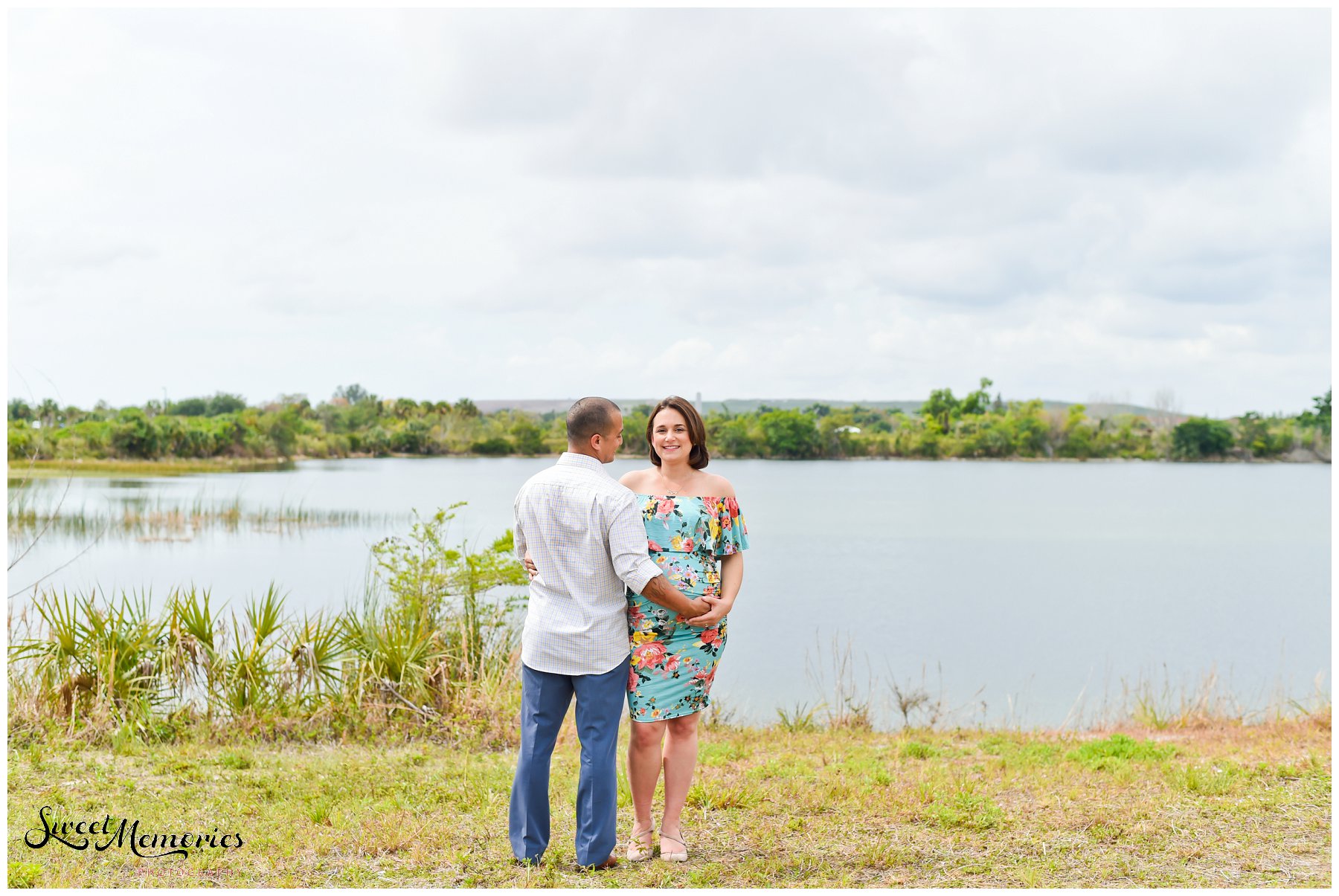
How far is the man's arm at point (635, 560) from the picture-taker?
3371mm

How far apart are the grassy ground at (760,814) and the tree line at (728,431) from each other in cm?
1867

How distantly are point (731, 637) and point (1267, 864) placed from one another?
370 inches

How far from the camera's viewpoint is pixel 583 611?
346 centimetres

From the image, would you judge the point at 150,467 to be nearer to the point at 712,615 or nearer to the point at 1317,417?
the point at 712,615

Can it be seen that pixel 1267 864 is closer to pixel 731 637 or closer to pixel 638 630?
pixel 638 630

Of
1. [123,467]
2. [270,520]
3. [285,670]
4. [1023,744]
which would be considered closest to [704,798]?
[1023,744]

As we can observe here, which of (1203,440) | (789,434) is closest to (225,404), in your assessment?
(789,434)

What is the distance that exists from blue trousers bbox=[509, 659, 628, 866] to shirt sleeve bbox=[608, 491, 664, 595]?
371 mm

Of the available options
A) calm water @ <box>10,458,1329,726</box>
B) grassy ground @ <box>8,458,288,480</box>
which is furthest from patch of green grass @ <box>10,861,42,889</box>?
grassy ground @ <box>8,458,288,480</box>

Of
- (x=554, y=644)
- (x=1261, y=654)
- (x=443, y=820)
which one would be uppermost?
(x=554, y=644)

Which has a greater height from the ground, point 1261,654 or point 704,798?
point 704,798

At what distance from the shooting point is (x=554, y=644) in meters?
3.48

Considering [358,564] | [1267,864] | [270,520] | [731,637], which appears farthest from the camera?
[270,520]

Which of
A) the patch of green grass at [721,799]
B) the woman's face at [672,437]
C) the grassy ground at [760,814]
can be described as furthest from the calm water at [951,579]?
the woman's face at [672,437]
